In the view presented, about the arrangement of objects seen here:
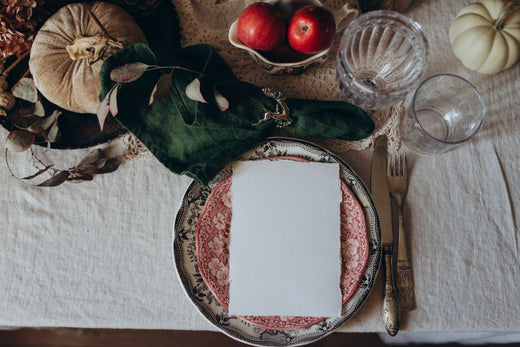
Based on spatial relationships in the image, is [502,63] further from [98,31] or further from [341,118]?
[98,31]

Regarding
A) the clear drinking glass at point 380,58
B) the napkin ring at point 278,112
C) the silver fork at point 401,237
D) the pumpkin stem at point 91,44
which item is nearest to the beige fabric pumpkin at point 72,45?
the pumpkin stem at point 91,44

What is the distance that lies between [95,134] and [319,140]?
34 centimetres

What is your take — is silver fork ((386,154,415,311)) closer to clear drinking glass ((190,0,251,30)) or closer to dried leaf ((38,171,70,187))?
clear drinking glass ((190,0,251,30))

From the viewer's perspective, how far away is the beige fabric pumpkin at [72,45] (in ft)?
1.84

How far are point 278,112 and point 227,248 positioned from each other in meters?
0.22

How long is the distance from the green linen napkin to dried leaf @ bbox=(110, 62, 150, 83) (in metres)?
0.05

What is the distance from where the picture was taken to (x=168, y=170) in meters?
0.62

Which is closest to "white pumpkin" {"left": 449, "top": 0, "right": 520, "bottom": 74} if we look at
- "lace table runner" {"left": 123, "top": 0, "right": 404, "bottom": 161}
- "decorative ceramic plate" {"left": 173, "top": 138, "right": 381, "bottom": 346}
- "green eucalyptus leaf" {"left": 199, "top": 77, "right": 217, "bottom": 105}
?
"lace table runner" {"left": 123, "top": 0, "right": 404, "bottom": 161}

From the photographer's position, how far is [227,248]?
1.97 feet

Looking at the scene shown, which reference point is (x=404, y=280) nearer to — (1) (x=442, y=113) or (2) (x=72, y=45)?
(1) (x=442, y=113)

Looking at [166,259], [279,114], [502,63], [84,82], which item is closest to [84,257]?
[166,259]

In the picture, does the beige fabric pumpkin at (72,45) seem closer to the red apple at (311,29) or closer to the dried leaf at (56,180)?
the dried leaf at (56,180)

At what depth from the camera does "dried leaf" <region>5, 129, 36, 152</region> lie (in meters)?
0.58

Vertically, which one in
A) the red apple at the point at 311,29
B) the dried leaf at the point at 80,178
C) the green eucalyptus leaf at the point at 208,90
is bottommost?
the dried leaf at the point at 80,178
